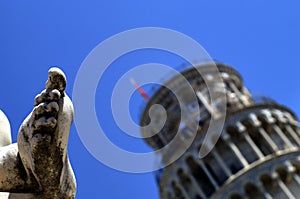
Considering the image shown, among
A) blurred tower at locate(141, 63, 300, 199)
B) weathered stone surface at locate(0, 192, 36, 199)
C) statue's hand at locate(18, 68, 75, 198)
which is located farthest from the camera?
blurred tower at locate(141, 63, 300, 199)

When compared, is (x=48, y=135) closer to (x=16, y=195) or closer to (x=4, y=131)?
(x=16, y=195)

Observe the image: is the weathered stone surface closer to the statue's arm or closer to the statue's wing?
the statue's arm

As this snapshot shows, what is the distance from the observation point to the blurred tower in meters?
24.3

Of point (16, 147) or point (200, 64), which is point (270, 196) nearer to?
point (200, 64)

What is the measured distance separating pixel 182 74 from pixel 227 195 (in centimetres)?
730

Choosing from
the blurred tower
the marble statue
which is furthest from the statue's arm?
the blurred tower

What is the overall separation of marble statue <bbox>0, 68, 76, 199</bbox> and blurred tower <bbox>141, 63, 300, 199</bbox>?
73.1 ft

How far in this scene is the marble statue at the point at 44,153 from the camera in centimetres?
205

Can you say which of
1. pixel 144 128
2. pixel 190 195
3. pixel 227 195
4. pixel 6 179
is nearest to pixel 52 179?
pixel 6 179

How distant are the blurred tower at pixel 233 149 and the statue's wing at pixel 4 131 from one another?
2208 centimetres

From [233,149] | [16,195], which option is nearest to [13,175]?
[16,195]

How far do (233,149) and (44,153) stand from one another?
23842 mm

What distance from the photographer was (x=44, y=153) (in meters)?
2.08

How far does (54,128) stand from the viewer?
80.5 inches
